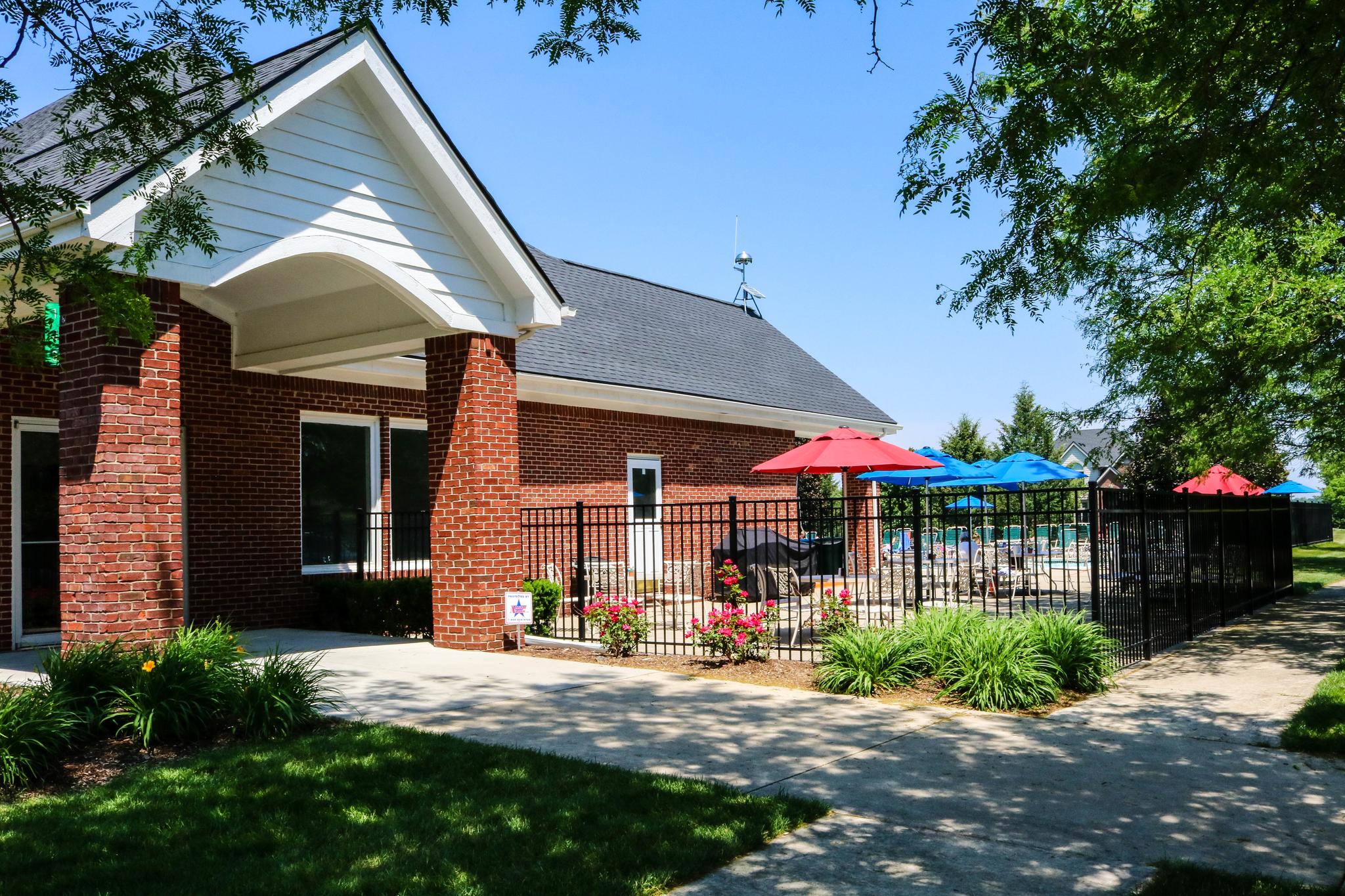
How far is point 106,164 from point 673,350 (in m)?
13.7

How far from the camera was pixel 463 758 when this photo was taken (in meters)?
6.17

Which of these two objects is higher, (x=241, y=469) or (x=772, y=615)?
(x=241, y=469)

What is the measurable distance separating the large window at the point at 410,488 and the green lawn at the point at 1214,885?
449 inches

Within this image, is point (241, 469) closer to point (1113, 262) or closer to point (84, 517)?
point (84, 517)

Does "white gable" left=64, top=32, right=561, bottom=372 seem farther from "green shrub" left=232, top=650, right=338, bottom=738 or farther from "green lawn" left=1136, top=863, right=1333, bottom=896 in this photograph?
"green lawn" left=1136, top=863, right=1333, bottom=896

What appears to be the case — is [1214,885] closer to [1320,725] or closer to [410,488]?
[1320,725]

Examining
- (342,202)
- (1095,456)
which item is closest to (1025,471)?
(1095,456)

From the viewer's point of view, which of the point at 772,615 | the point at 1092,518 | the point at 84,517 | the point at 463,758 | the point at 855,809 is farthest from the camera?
the point at 772,615

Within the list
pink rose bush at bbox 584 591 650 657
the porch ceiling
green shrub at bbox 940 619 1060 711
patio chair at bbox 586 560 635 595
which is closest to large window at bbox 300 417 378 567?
the porch ceiling

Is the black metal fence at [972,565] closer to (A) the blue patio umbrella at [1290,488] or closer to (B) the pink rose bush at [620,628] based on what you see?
(B) the pink rose bush at [620,628]

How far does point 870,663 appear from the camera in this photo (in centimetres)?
877

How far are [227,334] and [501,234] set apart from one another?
13.7ft

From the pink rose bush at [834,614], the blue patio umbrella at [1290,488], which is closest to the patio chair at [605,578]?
the pink rose bush at [834,614]

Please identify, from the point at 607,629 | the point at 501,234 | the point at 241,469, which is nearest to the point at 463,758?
the point at 607,629
